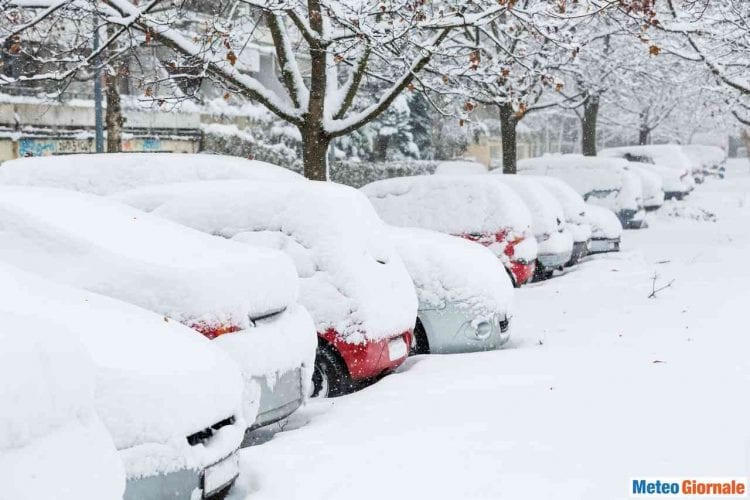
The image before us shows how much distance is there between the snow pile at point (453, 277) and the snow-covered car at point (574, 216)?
257 inches

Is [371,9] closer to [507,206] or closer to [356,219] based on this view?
[507,206]

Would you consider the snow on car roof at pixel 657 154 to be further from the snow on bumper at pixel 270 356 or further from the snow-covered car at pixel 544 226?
the snow on bumper at pixel 270 356

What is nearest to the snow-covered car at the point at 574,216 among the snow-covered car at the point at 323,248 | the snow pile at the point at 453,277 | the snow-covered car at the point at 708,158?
the snow pile at the point at 453,277

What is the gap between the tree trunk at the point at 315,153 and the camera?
1136 centimetres

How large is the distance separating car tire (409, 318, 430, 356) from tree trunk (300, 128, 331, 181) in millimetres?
3747

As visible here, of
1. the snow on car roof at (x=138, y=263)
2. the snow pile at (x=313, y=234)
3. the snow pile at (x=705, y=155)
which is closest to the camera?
the snow on car roof at (x=138, y=263)

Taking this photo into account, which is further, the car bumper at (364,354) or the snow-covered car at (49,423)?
the car bumper at (364,354)

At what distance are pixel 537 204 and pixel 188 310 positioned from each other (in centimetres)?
906

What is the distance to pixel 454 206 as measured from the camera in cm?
1170

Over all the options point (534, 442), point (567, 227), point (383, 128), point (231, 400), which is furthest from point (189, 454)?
point (383, 128)

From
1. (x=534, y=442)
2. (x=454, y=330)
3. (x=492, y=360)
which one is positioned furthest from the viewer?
(x=454, y=330)

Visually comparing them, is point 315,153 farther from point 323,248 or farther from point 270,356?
point 270,356

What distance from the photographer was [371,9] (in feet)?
33.4

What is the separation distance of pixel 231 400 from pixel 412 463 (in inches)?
46.9
